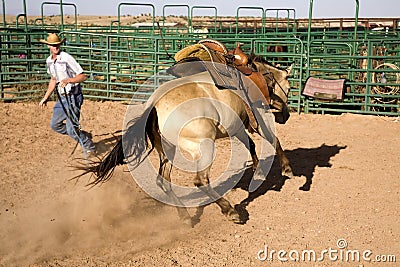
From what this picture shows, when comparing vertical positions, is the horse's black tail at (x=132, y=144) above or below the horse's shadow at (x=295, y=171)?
above

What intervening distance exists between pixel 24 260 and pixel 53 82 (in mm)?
2782

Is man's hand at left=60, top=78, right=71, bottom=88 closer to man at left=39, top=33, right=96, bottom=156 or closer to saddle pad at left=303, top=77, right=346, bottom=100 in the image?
man at left=39, top=33, right=96, bottom=156

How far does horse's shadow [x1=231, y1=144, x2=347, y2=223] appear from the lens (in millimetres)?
5809

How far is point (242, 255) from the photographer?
13.8 feet

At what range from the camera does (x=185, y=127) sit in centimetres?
460

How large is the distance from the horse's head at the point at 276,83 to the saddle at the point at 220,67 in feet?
1.25

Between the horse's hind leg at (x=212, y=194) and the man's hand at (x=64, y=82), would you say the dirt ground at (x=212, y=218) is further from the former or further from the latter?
the man's hand at (x=64, y=82)

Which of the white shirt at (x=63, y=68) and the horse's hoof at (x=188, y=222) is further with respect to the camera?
the white shirt at (x=63, y=68)

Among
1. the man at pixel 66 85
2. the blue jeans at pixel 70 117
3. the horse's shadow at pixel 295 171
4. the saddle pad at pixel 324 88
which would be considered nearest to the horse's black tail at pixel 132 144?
the horse's shadow at pixel 295 171

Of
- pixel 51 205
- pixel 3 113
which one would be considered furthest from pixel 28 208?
pixel 3 113

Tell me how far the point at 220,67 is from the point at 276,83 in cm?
136

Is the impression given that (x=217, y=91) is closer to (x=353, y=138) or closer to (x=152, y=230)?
(x=152, y=230)

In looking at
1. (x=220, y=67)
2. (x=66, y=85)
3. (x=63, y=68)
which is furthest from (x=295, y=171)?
(x=63, y=68)

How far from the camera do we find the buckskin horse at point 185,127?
4.62 meters
